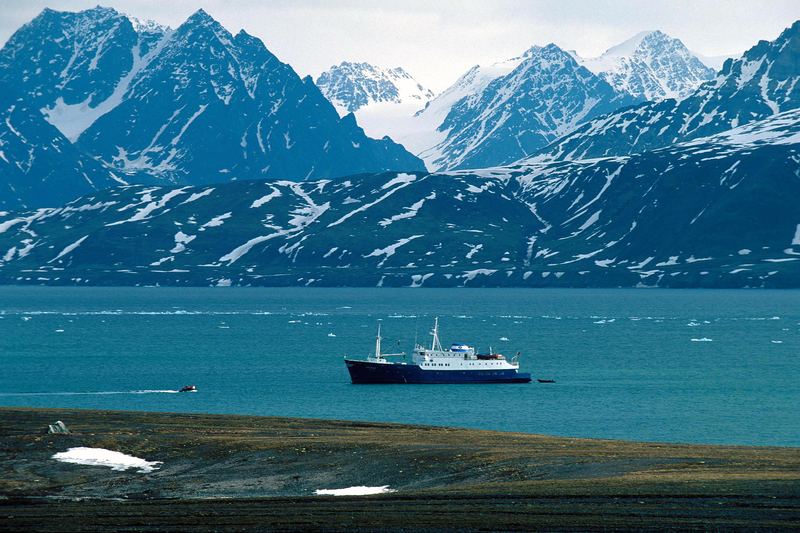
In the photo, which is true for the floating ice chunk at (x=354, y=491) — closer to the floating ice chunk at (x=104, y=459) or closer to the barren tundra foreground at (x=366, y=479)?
the barren tundra foreground at (x=366, y=479)

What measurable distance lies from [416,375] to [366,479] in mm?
100358

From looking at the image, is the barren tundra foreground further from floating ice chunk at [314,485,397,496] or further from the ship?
the ship

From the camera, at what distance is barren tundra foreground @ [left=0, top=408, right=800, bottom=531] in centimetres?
5178

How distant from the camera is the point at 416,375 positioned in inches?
6698

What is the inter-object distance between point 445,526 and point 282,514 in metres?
7.14

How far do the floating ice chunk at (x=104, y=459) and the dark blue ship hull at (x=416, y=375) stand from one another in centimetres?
9097

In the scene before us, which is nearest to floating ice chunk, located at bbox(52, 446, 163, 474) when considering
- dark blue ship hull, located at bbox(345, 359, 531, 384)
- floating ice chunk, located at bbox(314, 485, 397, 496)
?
floating ice chunk, located at bbox(314, 485, 397, 496)

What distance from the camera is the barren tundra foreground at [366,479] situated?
5178cm

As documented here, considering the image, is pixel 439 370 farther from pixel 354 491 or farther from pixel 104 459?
pixel 354 491

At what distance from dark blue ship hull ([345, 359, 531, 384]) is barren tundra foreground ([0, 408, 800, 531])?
67.8m

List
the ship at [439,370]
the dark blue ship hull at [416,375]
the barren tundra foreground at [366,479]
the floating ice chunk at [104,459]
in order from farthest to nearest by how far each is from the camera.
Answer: the ship at [439,370]
the dark blue ship hull at [416,375]
the floating ice chunk at [104,459]
the barren tundra foreground at [366,479]

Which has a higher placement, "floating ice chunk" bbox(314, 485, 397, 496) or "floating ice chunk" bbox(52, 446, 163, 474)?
"floating ice chunk" bbox(52, 446, 163, 474)

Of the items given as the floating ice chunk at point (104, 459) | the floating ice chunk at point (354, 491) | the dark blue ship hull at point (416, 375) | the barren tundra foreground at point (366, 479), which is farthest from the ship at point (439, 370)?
the floating ice chunk at point (354, 491)

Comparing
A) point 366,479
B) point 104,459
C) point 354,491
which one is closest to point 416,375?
point 104,459
